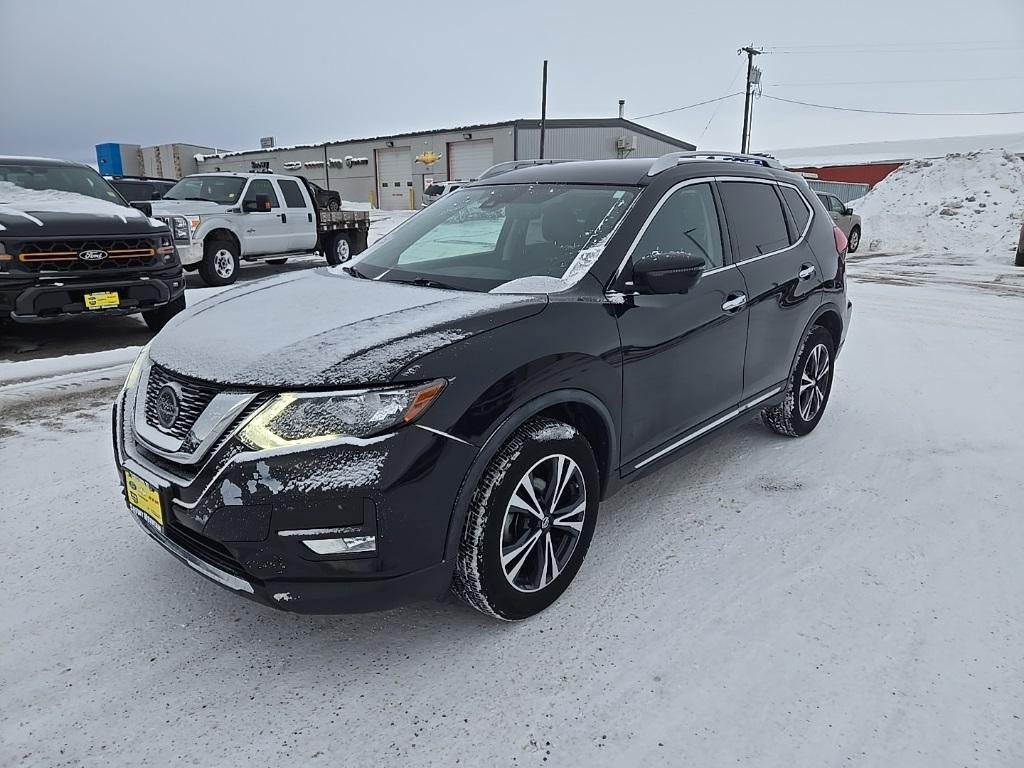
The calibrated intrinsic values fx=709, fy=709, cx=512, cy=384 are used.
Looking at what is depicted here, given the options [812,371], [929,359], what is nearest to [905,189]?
[929,359]

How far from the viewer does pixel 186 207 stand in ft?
39.0

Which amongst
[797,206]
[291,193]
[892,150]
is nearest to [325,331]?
[797,206]

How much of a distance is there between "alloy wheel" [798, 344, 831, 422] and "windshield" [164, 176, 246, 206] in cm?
1074

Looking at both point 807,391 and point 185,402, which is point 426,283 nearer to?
point 185,402

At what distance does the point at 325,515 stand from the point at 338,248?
45.0 feet

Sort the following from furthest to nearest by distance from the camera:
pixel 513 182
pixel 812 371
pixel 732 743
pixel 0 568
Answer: pixel 812 371, pixel 513 182, pixel 0 568, pixel 732 743

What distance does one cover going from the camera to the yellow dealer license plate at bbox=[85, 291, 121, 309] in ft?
22.0

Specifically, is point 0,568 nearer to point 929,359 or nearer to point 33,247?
point 33,247

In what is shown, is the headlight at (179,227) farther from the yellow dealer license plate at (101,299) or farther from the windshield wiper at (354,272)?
the windshield wiper at (354,272)

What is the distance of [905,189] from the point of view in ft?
84.3

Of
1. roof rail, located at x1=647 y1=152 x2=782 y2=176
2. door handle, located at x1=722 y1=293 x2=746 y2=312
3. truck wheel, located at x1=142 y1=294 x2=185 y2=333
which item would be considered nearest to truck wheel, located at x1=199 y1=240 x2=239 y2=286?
truck wheel, located at x1=142 y1=294 x2=185 y2=333

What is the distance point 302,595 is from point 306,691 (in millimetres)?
382

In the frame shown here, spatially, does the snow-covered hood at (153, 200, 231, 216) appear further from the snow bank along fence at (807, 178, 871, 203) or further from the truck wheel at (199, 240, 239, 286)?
the snow bank along fence at (807, 178, 871, 203)

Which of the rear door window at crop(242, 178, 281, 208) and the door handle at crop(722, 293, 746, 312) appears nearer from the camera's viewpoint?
the door handle at crop(722, 293, 746, 312)
